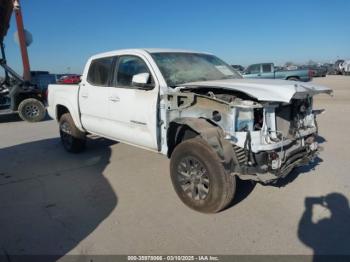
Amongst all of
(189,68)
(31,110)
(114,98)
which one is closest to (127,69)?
(114,98)

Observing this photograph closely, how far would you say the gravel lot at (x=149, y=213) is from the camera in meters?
3.29

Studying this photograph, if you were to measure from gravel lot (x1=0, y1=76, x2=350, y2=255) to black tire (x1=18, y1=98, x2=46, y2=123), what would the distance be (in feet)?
20.3

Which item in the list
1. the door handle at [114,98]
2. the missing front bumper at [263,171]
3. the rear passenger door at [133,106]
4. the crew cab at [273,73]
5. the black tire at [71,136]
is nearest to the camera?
the missing front bumper at [263,171]

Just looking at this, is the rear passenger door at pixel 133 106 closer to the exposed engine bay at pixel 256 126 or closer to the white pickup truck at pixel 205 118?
the white pickup truck at pixel 205 118

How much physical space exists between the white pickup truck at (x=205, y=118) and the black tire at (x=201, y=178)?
1cm

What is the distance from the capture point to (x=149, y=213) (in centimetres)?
402

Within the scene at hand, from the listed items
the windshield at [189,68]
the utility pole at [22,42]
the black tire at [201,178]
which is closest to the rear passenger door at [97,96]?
the windshield at [189,68]

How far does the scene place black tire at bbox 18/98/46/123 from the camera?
11.8 m

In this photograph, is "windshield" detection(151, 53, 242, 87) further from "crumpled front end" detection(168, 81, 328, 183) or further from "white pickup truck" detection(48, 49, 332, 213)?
"crumpled front end" detection(168, 81, 328, 183)

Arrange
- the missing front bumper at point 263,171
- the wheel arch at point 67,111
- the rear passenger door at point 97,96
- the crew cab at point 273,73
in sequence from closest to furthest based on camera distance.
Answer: the missing front bumper at point 263,171 → the rear passenger door at point 97,96 → the wheel arch at point 67,111 → the crew cab at point 273,73

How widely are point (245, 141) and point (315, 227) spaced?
1198 mm

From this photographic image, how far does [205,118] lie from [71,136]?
3751 mm

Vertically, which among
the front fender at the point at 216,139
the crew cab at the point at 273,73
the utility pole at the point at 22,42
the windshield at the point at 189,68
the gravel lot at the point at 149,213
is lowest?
the gravel lot at the point at 149,213

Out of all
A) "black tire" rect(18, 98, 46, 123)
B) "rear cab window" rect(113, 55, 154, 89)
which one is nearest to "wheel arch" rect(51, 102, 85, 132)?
"rear cab window" rect(113, 55, 154, 89)
